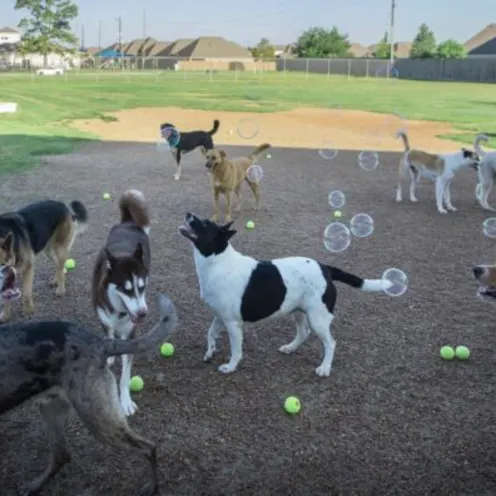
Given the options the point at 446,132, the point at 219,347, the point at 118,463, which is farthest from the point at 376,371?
the point at 446,132

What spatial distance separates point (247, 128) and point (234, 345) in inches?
743

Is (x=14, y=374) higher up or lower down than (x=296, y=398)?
higher up

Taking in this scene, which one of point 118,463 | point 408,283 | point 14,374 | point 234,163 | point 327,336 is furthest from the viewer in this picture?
point 234,163

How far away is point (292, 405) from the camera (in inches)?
195

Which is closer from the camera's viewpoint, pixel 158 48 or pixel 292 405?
pixel 292 405

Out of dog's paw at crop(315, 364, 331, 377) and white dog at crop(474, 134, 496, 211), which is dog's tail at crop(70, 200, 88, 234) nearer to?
dog's paw at crop(315, 364, 331, 377)

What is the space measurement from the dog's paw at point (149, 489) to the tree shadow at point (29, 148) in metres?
11.7

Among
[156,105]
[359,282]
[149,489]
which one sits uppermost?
[156,105]

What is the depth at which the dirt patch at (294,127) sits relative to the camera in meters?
20.4

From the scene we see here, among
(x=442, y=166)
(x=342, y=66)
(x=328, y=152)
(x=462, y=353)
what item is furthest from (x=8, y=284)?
(x=342, y=66)

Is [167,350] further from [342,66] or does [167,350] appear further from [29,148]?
A: [342,66]

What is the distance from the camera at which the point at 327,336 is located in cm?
550

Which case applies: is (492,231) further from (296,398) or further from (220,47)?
(220,47)

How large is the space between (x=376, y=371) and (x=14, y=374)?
10.9 ft
